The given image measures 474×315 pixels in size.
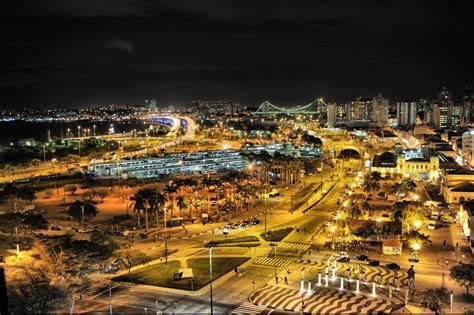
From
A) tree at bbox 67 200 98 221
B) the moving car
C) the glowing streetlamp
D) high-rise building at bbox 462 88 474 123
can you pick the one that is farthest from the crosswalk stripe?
high-rise building at bbox 462 88 474 123

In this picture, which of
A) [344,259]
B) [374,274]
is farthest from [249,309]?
[344,259]

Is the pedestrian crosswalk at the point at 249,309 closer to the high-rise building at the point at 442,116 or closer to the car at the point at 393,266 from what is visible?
the car at the point at 393,266

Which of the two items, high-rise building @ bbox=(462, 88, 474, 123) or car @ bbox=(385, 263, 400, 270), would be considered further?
high-rise building @ bbox=(462, 88, 474, 123)

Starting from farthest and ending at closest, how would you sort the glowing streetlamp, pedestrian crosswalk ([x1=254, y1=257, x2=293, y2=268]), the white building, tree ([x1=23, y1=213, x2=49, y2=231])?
the white building
tree ([x1=23, y1=213, x2=49, y2=231])
the glowing streetlamp
pedestrian crosswalk ([x1=254, y1=257, x2=293, y2=268])

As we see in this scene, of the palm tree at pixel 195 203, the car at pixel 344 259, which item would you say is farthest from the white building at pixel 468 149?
the car at pixel 344 259

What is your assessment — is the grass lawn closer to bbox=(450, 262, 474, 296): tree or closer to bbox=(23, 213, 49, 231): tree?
bbox=(23, 213, 49, 231): tree

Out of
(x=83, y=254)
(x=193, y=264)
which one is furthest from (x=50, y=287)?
(x=193, y=264)
